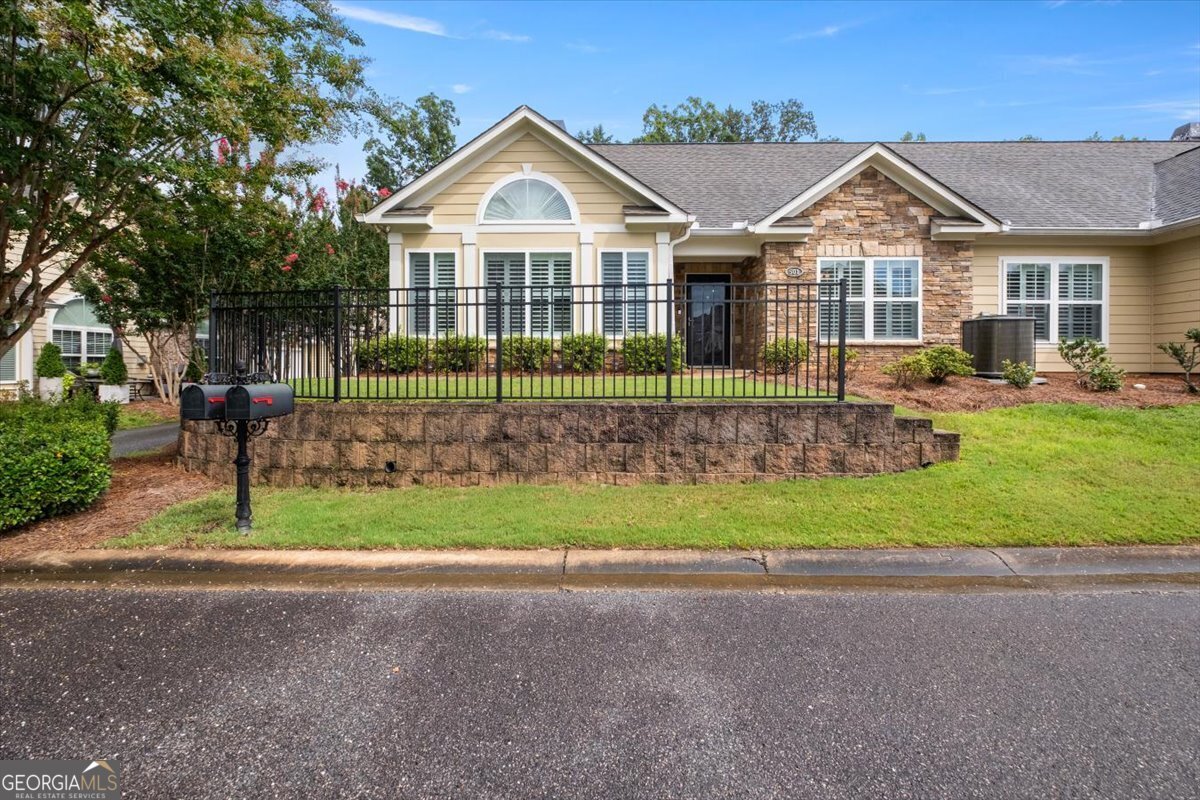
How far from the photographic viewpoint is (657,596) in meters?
3.81

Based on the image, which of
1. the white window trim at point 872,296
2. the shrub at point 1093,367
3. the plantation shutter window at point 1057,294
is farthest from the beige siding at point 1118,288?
the shrub at point 1093,367

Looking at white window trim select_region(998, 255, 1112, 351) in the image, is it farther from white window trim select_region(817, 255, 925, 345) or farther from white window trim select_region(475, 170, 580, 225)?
white window trim select_region(475, 170, 580, 225)

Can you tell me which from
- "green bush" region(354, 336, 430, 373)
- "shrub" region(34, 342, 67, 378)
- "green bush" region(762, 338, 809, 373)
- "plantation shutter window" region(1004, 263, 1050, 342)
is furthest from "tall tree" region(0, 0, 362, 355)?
"plantation shutter window" region(1004, 263, 1050, 342)

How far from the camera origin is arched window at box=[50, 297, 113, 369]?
16.1m

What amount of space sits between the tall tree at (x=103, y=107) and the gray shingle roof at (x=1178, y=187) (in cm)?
1601

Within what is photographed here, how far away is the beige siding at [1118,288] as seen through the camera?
12.4 m

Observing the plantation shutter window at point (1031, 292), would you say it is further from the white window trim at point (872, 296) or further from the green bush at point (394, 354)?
the green bush at point (394, 354)

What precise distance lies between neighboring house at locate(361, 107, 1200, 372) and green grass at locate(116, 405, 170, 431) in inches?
234

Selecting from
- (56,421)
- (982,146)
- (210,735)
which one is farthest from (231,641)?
(982,146)

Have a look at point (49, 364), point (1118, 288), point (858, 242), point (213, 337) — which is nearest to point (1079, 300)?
point (1118, 288)

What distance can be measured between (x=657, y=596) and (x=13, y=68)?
725 cm

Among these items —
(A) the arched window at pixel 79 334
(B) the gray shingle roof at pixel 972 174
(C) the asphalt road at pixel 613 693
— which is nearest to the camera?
(C) the asphalt road at pixel 613 693

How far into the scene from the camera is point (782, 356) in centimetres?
1061

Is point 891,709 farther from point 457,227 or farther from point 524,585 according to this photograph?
point 457,227
